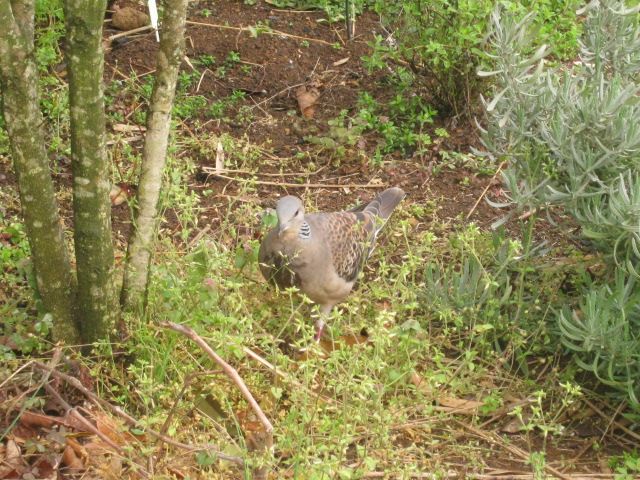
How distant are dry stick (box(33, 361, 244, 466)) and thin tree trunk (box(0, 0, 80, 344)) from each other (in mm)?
356

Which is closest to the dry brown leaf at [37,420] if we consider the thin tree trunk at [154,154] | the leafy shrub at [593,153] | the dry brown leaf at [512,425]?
the thin tree trunk at [154,154]

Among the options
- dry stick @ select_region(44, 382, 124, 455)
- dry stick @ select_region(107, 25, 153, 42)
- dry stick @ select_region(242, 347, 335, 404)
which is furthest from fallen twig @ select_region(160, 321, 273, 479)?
dry stick @ select_region(107, 25, 153, 42)

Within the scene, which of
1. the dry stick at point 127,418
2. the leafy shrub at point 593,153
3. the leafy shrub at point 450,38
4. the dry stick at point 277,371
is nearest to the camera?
the dry stick at point 127,418

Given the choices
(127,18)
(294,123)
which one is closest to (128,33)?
(127,18)

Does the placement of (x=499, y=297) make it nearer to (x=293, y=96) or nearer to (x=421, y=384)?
(x=421, y=384)

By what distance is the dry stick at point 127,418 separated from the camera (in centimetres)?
348

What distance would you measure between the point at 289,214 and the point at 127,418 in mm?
1511

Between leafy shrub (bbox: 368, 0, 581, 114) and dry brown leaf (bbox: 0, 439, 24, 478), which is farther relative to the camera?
leafy shrub (bbox: 368, 0, 581, 114)

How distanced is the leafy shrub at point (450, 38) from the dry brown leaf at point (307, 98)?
59 cm

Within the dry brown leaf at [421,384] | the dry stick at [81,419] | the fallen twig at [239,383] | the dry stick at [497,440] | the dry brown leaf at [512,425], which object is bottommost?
the dry brown leaf at [512,425]

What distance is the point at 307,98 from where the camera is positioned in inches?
291

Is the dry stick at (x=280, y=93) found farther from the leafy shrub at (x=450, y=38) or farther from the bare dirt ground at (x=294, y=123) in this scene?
the leafy shrub at (x=450, y=38)

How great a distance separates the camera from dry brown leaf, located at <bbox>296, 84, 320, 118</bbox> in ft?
23.9

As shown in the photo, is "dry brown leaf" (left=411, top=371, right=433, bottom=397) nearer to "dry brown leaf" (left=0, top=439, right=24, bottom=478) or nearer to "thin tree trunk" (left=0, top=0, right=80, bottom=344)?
"thin tree trunk" (left=0, top=0, right=80, bottom=344)
